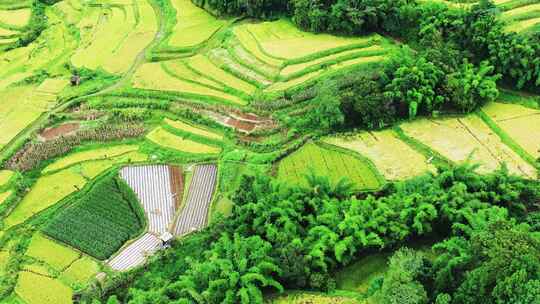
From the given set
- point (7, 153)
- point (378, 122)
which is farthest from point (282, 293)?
point (7, 153)

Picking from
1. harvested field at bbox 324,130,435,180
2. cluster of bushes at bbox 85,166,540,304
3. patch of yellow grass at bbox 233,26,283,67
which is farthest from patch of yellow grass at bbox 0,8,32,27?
cluster of bushes at bbox 85,166,540,304

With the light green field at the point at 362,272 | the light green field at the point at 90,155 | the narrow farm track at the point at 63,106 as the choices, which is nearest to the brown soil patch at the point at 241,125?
the light green field at the point at 90,155

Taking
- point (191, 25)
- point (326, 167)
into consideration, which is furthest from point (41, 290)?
point (191, 25)

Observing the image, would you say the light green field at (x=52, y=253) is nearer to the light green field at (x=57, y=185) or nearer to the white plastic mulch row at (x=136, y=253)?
the white plastic mulch row at (x=136, y=253)

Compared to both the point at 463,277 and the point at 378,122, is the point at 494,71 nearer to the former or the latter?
the point at 378,122

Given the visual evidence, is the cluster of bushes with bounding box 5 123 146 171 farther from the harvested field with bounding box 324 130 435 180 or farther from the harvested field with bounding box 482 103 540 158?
the harvested field with bounding box 482 103 540 158

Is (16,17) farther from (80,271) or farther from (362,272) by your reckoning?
(362,272)
